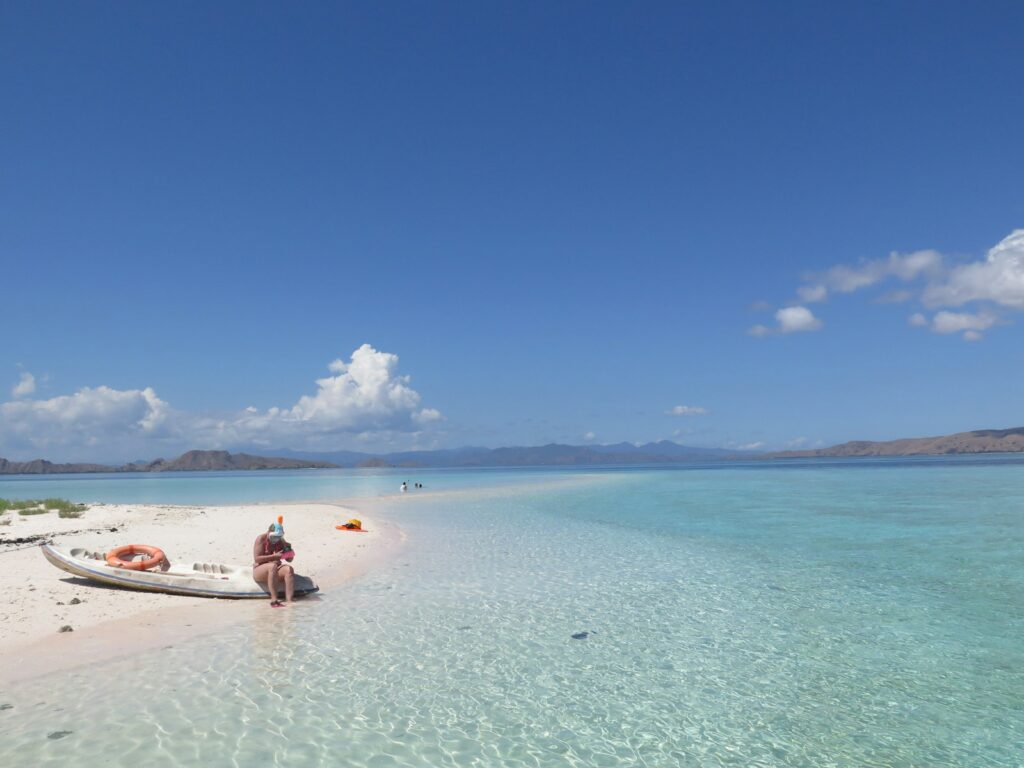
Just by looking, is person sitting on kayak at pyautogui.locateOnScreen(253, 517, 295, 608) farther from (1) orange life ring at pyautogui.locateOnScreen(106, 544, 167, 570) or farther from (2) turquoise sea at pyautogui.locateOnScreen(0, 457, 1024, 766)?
(1) orange life ring at pyautogui.locateOnScreen(106, 544, 167, 570)

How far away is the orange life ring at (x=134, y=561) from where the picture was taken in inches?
575

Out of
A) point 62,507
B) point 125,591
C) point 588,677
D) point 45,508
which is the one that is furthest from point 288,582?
point 45,508

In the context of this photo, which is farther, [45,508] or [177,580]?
[45,508]

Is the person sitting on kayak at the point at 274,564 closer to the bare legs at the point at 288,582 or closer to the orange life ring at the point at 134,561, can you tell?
the bare legs at the point at 288,582

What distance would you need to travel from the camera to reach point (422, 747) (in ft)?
23.6

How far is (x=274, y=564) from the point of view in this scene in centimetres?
1388

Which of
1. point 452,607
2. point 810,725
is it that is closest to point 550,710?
point 810,725

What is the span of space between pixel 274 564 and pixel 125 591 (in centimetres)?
358

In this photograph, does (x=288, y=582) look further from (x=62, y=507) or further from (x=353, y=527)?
(x=62, y=507)

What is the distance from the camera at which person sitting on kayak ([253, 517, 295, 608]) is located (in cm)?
1373

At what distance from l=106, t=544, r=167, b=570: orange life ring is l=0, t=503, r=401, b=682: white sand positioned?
58 centimetres

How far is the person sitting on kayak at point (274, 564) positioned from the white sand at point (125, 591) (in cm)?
34

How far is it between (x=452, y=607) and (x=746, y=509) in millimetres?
26212

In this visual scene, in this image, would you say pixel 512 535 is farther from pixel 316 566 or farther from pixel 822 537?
pixel 822 537
